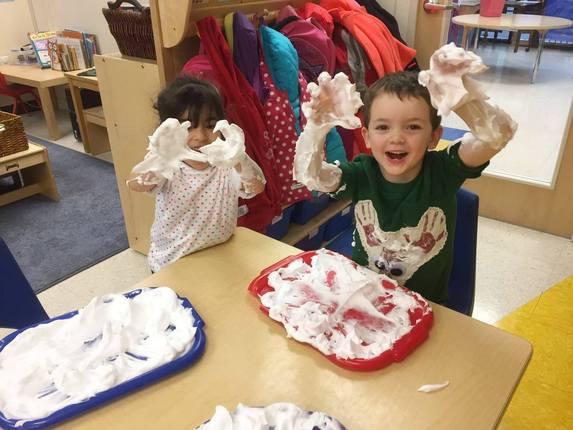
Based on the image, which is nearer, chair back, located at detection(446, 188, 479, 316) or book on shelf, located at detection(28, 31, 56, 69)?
chair back, located at detection(446, 188, 479, 316)

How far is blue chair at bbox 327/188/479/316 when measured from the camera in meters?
1.27

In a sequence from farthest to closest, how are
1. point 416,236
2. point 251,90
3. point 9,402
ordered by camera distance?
point 251,90, point 416,236, point 9,402

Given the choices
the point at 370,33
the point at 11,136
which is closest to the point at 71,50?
the point at 11,136

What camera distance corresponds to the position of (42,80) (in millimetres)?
3670

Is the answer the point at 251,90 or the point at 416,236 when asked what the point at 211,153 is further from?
the point at 251,90

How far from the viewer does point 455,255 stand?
1.32 metres

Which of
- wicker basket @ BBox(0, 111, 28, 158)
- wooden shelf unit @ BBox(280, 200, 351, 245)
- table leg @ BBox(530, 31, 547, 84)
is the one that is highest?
table leg @ BBox(530, 31, 547, 84)

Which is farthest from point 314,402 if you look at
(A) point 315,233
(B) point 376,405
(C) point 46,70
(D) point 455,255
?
(C) point 46,70

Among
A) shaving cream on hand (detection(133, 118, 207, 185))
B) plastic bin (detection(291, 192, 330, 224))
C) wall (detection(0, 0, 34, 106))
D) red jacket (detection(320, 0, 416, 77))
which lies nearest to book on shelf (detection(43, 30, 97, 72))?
wall (detection(0, 0, 34, 106))

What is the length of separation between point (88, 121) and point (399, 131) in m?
3.21

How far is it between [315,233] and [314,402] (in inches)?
62.7

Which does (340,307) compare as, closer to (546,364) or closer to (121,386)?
(121,386)

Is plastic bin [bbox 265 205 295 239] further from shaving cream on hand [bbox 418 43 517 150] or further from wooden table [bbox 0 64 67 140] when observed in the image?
wooden table [bbox 0 64 67 140]

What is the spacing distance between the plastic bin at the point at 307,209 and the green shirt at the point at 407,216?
102cm
